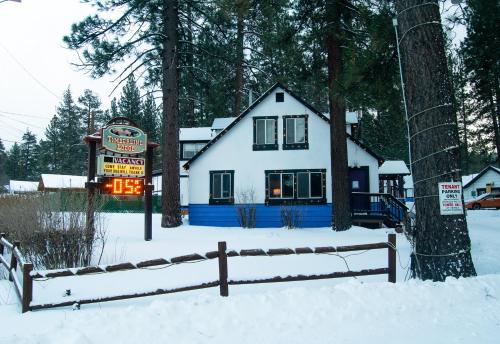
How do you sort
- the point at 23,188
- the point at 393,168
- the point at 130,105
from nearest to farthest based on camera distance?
the point at 23,188 → the point at 393,168 → the point at 130,105

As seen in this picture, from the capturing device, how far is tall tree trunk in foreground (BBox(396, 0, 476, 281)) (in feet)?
21.7

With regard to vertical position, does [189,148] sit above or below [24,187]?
above

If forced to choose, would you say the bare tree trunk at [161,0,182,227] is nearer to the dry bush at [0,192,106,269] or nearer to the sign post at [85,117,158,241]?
the sign post at [85,117,158,241]

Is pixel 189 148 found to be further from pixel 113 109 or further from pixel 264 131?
pixel 113 109

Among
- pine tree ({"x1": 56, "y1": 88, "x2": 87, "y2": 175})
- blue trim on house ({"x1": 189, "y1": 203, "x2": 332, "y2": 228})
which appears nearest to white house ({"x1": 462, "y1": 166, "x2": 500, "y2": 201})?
blue trim on house ({"x1": 189, "y1": 203, "x2": 332, "y2": 228})

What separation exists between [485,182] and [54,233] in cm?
5021

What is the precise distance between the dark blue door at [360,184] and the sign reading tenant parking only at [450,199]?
1324cm

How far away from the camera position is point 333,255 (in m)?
9.91

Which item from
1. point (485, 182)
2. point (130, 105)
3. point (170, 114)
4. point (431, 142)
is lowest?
point (431, 142)

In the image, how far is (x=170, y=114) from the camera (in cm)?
1788

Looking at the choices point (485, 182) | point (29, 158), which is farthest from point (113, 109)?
point (485, 182)

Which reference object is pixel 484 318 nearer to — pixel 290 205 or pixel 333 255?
pixel 333 255

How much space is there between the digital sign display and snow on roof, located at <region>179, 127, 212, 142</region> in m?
19.2

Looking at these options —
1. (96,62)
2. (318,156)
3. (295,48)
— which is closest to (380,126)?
(318,156)
